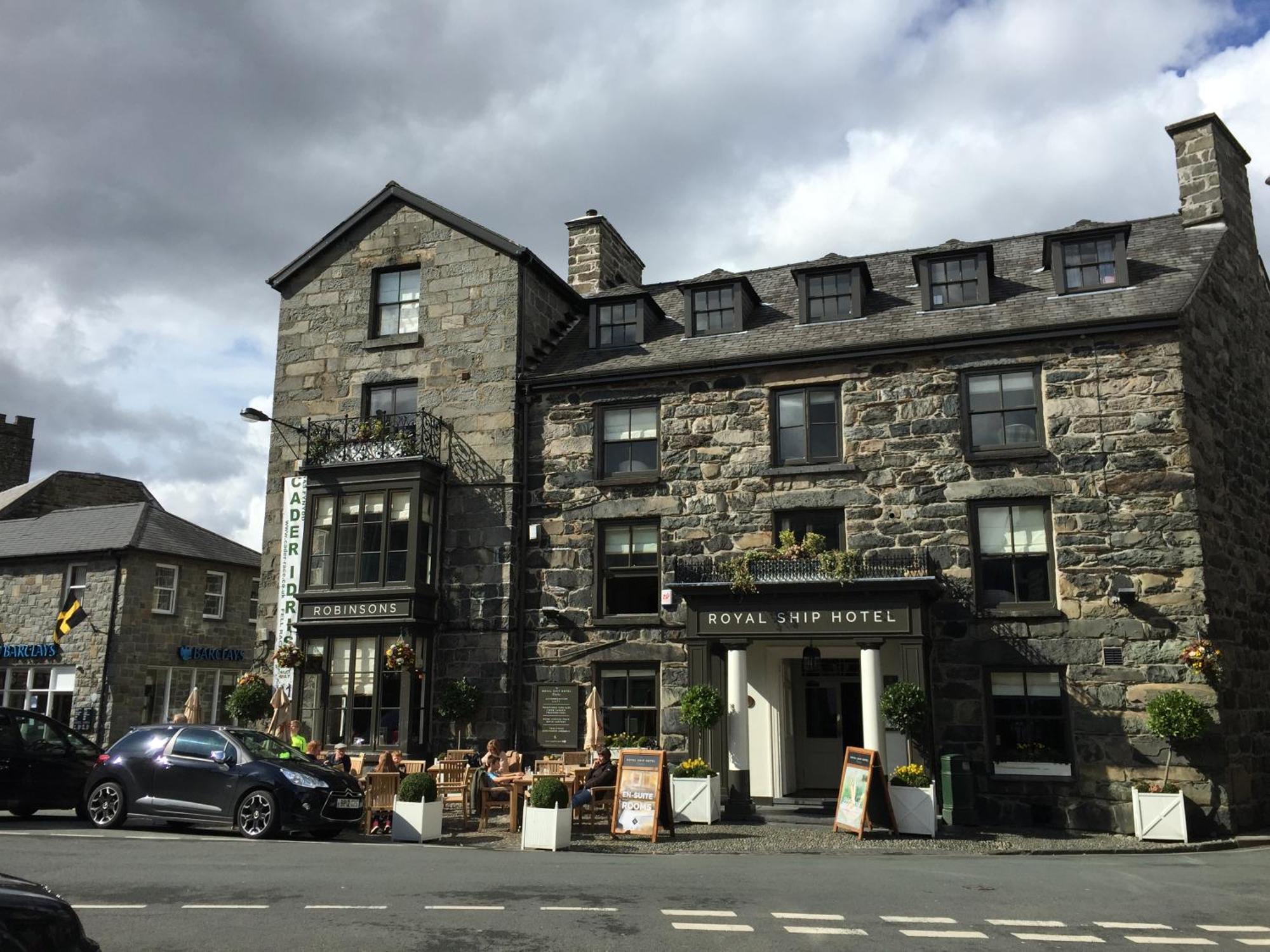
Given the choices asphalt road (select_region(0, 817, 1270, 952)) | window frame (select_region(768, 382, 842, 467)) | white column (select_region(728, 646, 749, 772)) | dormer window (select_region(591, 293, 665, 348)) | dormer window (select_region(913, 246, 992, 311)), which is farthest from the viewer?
dormer window (select_region(591, 293, 665, 348))

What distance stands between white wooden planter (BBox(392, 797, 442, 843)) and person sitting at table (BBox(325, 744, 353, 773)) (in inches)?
84.9

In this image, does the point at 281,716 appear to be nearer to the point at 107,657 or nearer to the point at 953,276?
the point at 107,657

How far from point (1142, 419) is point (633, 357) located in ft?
31.1

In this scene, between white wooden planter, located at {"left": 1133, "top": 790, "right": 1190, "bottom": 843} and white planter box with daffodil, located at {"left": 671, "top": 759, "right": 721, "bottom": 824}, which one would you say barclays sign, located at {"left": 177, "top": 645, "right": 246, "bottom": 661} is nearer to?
white planter box with daffodil, located at {"left": 671, "top": 759, "right": 721, "bottom": 824}

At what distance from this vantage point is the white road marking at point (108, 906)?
8.80 metres

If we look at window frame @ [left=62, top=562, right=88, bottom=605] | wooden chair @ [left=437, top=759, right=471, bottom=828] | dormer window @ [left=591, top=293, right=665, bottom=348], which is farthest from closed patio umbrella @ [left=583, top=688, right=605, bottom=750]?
window frame @ [left=62, top=562, right=88, bottom=605]

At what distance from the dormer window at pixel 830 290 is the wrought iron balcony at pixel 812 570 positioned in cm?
509

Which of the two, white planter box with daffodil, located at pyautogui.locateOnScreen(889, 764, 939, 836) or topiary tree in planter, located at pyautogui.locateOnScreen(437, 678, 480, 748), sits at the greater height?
topiary tree in planter, located at pyautogui.locateOnScreen(437, 678, 480, 748)

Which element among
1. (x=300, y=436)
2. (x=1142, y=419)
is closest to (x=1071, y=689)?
(x=1142, y=419)

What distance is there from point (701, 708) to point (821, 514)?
4.35 meters

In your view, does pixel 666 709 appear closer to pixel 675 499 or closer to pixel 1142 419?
pixel 675 499

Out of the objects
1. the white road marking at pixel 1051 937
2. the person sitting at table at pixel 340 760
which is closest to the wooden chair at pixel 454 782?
the person sitting at table at pixel 340 760

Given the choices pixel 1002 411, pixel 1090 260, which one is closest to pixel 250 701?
pixel 1002 411

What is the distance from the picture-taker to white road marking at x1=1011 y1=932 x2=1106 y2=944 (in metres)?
8.41
